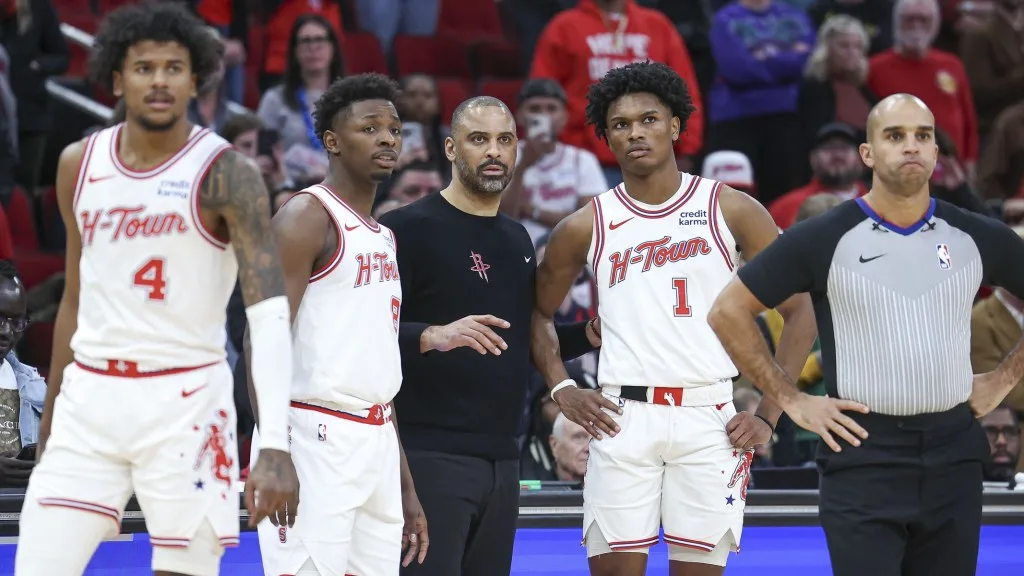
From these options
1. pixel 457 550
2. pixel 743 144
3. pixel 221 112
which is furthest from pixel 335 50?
pixel 457 550

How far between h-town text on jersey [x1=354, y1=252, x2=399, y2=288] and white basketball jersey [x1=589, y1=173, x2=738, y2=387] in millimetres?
808

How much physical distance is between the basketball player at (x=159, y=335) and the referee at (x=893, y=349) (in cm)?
150

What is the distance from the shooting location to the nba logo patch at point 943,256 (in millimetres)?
4496

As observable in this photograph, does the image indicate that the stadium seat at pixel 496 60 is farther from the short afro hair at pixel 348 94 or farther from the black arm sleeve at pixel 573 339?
the short afro hair at pixel 348 94

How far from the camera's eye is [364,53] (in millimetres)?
10227

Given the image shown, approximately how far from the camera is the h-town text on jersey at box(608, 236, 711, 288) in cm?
516

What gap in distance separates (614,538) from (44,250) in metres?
4.99

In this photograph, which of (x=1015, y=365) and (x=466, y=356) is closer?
(x=1015, y=365)

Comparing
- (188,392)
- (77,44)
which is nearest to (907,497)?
(188,392)

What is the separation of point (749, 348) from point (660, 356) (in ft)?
2.06

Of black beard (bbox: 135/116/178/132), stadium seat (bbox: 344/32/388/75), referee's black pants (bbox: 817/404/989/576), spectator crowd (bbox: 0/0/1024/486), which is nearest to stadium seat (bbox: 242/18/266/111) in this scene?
spectator crowd (bbox: 0/0/1024/486)

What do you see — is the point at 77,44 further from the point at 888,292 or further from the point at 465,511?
the point at 888,292

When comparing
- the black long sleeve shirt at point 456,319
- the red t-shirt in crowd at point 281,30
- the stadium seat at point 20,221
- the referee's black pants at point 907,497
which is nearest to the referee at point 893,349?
the referee's black pants at point 907,497

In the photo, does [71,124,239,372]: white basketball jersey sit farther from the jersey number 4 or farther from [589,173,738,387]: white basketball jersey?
[589,173,738,387]: white basketball jersey
